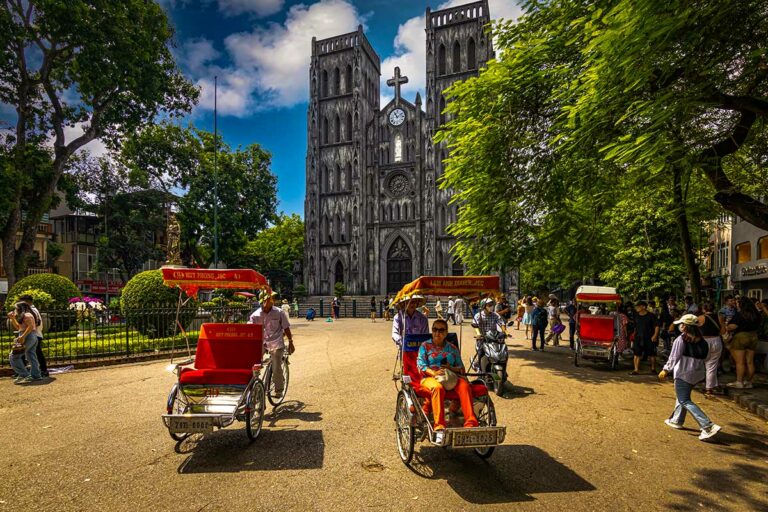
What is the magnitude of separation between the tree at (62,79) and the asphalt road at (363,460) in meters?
16.5

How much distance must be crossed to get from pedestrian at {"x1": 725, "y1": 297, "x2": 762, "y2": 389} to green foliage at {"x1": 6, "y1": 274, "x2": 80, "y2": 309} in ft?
72.8

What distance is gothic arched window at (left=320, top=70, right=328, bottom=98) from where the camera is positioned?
49250mm

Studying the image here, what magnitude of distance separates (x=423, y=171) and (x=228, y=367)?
40190mm

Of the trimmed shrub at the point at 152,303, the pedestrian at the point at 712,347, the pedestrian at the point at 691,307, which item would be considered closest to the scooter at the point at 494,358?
the pedestrian at the point at 712,347

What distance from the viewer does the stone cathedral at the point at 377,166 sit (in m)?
44.1

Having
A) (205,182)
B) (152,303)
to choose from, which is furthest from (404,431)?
(205,182)

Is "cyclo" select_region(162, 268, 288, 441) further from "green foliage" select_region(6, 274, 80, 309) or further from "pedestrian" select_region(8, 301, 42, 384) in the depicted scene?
"green foliage" select_region(6, 274, 80, 309)

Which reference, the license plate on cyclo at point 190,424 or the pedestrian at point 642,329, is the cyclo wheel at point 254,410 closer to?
the license plate on cyclo at point 190,424

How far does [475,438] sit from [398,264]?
1629 inches

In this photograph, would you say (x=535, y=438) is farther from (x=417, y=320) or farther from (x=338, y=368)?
(x=338, y=368)

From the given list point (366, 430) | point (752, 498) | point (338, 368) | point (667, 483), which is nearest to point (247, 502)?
point (366, 430)

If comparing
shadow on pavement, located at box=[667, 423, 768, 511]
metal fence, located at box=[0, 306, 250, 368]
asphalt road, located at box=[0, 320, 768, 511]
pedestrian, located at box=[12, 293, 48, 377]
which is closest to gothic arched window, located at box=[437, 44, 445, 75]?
metal fence, located at box=[0, 306, 250, 368]

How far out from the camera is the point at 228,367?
6.57 meters

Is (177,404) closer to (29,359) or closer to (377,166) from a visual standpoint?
(29,359)
